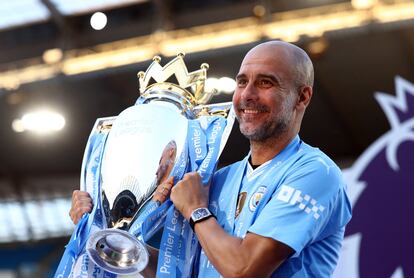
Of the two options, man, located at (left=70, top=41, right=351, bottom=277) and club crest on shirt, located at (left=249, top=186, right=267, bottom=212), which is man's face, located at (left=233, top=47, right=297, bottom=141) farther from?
club crest on shirt, located at (left=249, top=186, right=267, bottom=212)

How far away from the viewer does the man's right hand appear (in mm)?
1907

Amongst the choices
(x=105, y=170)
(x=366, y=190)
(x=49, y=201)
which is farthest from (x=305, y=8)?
(x=105, y=170)

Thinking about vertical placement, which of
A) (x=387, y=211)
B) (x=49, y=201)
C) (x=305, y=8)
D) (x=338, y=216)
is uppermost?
(x=49, y=201)

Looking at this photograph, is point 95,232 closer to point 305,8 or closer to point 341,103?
point 305,8

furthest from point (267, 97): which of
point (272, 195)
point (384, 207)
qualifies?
point (384, 207)

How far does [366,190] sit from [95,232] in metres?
3.52

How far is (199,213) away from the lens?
5.71 feet

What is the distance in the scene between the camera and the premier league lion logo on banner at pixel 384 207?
4.79 m

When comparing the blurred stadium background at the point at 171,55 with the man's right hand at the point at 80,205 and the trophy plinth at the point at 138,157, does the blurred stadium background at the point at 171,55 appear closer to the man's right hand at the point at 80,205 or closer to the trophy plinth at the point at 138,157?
the trophy plinth at the point at 138,157

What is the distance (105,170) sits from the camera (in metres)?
1.95

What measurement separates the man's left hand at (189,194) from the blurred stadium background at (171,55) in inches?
179

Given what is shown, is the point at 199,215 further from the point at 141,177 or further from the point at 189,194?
the point at 141,177

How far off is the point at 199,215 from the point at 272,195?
6.6 inches

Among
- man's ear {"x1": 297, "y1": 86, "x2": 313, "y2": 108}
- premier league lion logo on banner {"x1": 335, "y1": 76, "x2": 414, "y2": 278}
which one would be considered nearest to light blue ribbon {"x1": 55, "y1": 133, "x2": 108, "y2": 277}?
man's ear {"x1": 297, "y1": 86, "x2": 313, "y2": 108}
